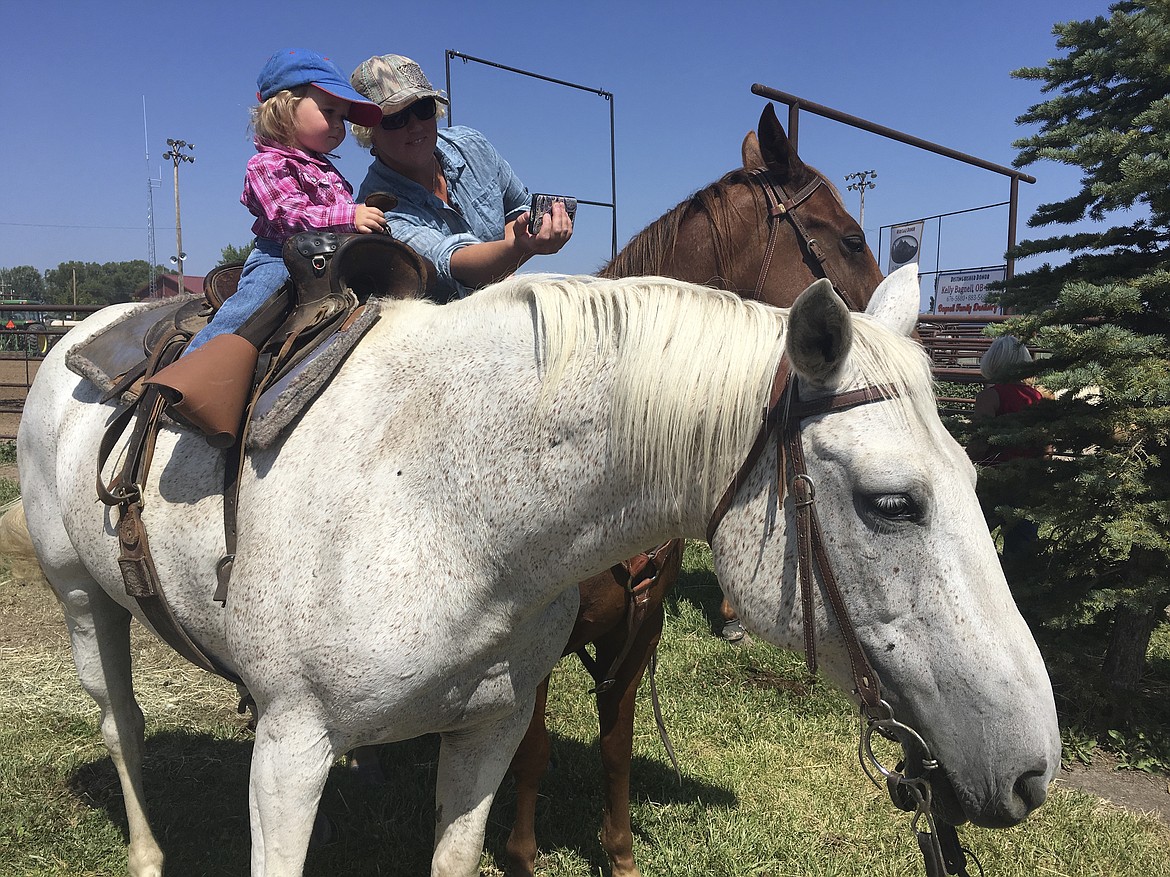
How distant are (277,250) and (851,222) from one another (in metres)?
2.30

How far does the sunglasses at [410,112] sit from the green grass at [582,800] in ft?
8.48

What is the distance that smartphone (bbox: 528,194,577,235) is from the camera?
1.87m

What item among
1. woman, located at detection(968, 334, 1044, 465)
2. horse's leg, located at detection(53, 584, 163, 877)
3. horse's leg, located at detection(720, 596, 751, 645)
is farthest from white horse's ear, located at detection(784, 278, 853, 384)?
horse's leg, located at detection(720, 596, 751, 645)

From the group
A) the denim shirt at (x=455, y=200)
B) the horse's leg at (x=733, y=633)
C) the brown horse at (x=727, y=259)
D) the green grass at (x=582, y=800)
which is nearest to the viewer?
the denim shirt at (x=455, y=200)

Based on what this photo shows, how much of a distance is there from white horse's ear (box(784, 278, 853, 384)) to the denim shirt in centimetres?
118

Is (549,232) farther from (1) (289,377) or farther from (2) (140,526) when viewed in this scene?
(2) (140,526)

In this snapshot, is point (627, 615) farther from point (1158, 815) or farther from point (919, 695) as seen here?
point (1158, 815)

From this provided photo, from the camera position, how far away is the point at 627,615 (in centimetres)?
248

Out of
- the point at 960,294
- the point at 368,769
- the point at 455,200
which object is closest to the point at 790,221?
the point at 455,200

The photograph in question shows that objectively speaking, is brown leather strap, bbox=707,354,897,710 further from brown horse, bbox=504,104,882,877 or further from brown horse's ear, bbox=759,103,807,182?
brown horse's ear, bbox=759,103,807,182

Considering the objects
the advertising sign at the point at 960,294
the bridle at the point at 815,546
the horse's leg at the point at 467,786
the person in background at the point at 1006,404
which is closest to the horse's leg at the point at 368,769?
the horse's leg at the point at 467,786

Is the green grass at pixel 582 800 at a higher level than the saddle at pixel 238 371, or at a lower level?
lower

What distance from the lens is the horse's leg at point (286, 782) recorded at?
1.65 m

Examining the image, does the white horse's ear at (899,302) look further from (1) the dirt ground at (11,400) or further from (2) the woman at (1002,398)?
(1) the dirt ground at (11,400)
